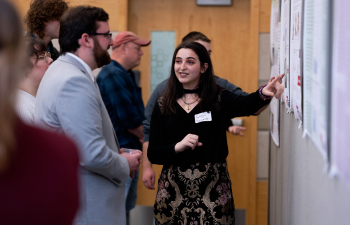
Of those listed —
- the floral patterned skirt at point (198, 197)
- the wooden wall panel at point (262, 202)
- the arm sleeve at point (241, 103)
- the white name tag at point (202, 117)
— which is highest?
the arm sleeve at point (241, 103)

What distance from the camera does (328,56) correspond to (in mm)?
931

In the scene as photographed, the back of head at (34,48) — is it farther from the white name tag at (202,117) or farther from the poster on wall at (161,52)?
the poster on wall at (161,52)

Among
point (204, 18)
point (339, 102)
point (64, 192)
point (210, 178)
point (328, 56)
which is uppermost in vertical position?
point (204, 18)

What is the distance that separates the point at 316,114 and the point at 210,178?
880mm

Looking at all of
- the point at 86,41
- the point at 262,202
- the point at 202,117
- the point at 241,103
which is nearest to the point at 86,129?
the point at 86,41

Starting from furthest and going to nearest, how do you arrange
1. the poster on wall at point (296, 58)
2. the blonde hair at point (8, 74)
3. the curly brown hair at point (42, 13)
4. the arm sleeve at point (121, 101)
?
the arm sleeve at point (121, 101) → the curly brown hair at point (42, 13) → the poster on wall at point (296, 58) → the blonde hair at point (8, 74)

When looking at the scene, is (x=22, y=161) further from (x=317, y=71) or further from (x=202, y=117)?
(x=202, y=117)

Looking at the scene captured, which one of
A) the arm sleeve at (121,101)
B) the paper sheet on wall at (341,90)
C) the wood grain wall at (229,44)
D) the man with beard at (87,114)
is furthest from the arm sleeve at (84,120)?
the wood grain wall at (229,44)

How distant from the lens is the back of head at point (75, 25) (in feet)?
5.75

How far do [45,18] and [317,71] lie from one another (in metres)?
1.92

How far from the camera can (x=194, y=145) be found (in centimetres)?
181

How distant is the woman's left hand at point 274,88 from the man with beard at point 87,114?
2.42 ft

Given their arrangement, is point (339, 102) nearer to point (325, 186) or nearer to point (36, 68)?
point (325, 186)

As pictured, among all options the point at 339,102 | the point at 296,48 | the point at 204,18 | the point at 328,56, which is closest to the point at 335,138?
the point at 339,102
